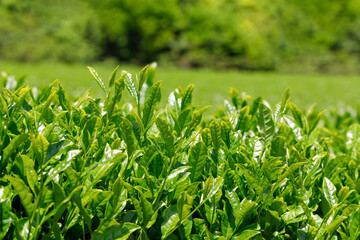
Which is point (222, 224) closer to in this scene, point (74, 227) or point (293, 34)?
point (74, 227)

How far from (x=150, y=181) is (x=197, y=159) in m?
0.19

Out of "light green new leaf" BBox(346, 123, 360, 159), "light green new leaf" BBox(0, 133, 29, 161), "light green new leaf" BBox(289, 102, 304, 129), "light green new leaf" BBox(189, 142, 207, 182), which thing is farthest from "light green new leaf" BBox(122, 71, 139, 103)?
"light green new leaf" BBox(346, 123, 360, 159)

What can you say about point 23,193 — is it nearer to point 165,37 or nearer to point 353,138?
point 353,138

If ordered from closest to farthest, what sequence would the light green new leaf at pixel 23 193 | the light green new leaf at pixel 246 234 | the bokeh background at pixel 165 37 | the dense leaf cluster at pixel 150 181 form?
the light green new leaf at pixel 23 193 → the dense leaf cluster at pixel 150 181 → the light green new leaf at pixel 246 234 → the bokeh background at pixel 165 37

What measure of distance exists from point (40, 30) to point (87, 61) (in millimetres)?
A: 4819

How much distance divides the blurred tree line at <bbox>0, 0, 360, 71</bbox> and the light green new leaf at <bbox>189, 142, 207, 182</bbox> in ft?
106

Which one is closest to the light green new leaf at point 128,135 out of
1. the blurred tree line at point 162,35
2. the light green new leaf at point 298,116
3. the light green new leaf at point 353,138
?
the light green new leaf at point 298,116

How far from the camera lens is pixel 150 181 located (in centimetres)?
119

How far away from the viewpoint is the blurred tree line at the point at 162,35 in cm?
3284

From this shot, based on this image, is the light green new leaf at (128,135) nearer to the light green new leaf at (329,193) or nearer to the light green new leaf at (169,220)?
the light green new leaf at (169,220)

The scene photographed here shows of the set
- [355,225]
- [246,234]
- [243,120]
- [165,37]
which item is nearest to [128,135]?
[246,234]

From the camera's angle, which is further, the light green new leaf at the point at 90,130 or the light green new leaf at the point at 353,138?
the light green new leaf at the point at 353,138

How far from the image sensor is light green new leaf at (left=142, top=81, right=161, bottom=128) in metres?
1.26

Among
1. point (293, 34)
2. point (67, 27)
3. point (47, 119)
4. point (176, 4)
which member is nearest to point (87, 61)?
point (67, 27)
